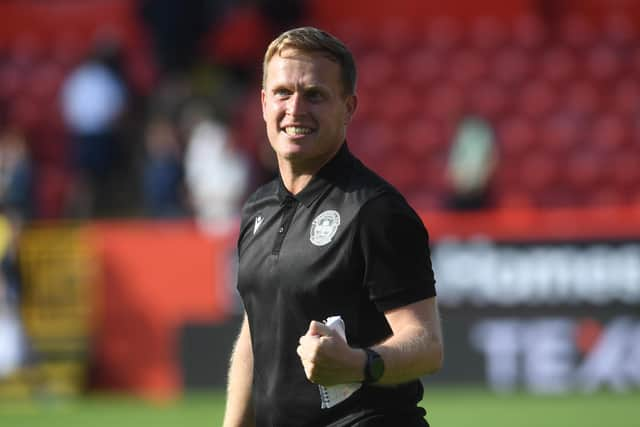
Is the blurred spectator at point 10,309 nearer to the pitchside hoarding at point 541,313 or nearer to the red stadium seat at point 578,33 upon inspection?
the pitchside hoarding at point 541,313

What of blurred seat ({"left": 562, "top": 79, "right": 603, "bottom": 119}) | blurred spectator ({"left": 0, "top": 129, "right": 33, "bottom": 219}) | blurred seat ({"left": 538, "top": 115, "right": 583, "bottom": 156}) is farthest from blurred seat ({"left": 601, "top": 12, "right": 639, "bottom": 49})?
blurred spectator ({"left": 0, "top": 129, "right": 33, "bottom": 219})

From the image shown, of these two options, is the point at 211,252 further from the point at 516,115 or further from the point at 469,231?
the point at 516,115

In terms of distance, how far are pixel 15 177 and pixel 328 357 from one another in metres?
13.8

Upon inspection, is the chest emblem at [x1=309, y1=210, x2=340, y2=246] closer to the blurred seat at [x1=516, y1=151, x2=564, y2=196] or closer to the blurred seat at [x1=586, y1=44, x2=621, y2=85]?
the blurred seat at [x1=516, y1=151, x2=564, y2=196]

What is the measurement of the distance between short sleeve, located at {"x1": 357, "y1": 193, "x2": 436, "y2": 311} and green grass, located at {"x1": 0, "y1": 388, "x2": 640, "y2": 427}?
7.30 meters

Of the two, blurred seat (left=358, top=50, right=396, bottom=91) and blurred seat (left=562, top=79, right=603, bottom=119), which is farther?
blurred seat (left=358, top=50, right=396, bottom=91)

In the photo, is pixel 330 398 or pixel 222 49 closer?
pixel 330 398

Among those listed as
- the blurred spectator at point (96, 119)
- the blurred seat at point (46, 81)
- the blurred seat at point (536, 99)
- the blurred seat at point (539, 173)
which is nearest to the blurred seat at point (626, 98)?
the blurred seat at point (536, 99)

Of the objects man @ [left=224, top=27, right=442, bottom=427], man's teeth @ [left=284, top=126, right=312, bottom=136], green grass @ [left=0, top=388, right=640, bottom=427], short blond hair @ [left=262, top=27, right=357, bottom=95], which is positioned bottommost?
green grass @ [left=0, top=388, right=640, bottom=427]

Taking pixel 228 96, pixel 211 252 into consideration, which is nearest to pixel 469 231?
pixel 211 252

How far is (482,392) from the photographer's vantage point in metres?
14.0

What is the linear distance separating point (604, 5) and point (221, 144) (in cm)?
678

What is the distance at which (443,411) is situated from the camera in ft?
41.0

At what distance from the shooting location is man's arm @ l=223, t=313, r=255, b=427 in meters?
4.52
